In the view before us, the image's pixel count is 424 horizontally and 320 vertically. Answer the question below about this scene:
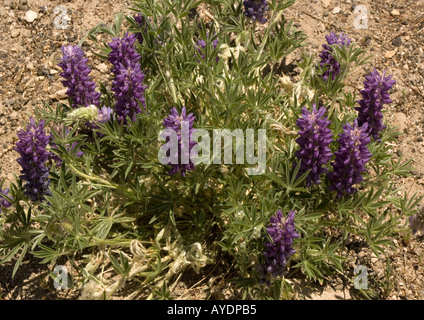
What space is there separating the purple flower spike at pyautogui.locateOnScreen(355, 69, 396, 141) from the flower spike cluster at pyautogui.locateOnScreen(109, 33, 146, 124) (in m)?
1.52

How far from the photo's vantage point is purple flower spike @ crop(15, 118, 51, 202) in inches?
144

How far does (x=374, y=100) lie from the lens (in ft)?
12.4

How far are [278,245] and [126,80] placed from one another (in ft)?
4.88

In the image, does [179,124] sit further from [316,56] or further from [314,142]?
[316,56]

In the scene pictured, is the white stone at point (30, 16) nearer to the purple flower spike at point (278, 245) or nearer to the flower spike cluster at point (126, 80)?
the flower spike cluster at point (126, 80)

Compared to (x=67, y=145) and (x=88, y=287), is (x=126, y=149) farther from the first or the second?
(x=88, y=287)

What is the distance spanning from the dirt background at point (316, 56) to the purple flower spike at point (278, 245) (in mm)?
534

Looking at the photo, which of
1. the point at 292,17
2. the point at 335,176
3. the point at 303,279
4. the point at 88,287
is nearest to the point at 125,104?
the point at 88,287

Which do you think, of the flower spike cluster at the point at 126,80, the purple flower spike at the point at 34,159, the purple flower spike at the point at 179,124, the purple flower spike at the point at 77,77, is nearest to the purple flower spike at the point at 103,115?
the flower spike cluster at the point at 126,80

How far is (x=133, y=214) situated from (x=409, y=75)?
282cm

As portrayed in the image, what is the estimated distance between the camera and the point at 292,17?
5367 mm

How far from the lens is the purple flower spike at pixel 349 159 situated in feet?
11.3

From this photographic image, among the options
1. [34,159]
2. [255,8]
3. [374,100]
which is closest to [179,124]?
[34,159]

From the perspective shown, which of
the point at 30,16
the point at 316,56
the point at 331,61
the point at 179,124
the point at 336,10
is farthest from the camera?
the point at 336,10
